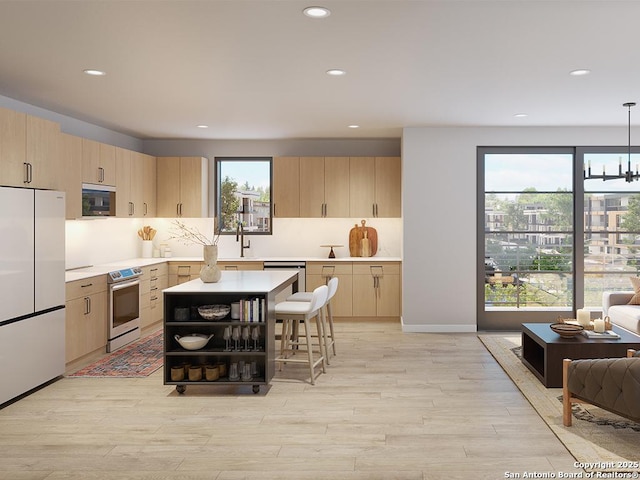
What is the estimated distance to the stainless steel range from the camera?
19.8ft

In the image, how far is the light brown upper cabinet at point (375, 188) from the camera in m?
8.05

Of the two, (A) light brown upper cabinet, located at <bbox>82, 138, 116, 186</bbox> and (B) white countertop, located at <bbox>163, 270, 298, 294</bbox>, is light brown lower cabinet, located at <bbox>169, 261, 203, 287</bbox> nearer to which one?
(A) light brown upper cabinet, located at <bbox>82, 138, 116, 186</bbox>

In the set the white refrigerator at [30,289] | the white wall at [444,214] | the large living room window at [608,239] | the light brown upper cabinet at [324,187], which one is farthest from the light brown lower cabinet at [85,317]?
the large living room window at [608,239]

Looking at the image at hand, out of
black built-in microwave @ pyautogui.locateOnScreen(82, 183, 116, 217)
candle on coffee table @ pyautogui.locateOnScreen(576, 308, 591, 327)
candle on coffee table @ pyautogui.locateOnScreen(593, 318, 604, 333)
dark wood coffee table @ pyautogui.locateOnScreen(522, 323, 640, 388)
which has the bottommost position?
dark wood coffee table @ pyautogui.locateOnScreen(522, 323, 640, 388)

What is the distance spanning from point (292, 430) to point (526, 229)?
15.6 ft

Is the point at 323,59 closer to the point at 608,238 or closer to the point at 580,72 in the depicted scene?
the point at 580,72

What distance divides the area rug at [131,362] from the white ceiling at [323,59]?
8.59 feet

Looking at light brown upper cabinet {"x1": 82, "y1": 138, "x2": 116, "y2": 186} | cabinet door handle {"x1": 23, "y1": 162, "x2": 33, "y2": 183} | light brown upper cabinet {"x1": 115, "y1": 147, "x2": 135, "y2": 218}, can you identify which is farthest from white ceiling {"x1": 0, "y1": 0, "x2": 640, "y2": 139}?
cabinet door handle {"x1": 23, "y1": 162, "x2": 33, "y2": 183}

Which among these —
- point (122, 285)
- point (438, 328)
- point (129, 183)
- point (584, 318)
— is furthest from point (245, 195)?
point (584, 318)

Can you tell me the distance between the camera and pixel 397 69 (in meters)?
4.42

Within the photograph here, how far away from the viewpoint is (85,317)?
5.54 meters

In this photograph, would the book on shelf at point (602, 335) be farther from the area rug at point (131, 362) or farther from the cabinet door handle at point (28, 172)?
the cabinet door handle at point (28, 172)

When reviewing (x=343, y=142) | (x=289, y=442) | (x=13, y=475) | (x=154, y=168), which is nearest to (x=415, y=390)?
(x=289, y=442)

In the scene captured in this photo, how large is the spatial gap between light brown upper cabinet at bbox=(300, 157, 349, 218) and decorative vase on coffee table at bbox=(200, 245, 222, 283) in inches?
125
